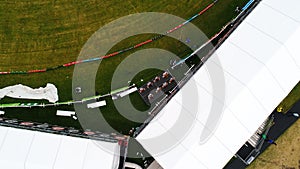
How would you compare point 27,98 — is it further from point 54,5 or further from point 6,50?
point 54,5

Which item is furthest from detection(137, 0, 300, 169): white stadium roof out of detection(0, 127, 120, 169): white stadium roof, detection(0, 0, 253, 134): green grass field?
detection(0, 127, 120, 169): white stadium roof

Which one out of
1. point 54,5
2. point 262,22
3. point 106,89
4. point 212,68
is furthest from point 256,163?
point 54,5

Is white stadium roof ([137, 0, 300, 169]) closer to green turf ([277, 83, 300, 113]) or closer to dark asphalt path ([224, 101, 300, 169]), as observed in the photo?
green turf ([277, 83, 300, 113])

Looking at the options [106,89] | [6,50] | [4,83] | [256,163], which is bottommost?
[256,163]

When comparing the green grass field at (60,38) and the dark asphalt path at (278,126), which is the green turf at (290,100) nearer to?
the dark asphalt path at (278,126)

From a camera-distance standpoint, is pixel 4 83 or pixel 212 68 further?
pixel 4 83

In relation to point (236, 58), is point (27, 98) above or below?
above
